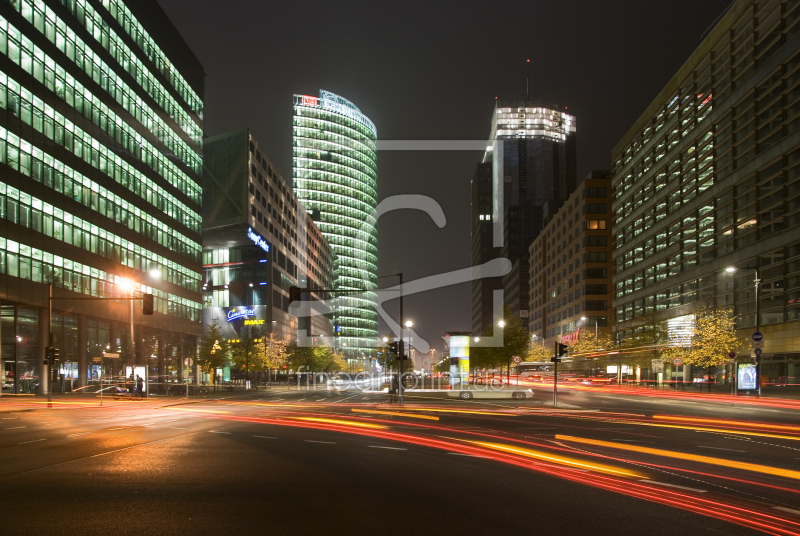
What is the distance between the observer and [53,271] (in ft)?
175

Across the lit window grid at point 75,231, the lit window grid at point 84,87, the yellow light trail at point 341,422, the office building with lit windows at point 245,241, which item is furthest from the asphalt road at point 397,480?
the office building with lit windows at point 245,241

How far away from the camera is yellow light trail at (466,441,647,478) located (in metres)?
13.7

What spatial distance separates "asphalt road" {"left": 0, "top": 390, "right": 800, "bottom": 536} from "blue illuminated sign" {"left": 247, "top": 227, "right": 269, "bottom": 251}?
80834 millimetres

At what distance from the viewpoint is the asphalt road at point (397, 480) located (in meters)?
9.18

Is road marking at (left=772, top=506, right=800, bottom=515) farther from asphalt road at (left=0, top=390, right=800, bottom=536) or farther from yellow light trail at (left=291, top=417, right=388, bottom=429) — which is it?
yellow light trail at (left=291, top=417, right=388, bottom=429)

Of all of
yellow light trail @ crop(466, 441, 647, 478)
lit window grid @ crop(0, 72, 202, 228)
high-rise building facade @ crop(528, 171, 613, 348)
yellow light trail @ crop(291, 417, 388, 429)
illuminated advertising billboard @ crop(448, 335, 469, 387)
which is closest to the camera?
yellow light trail @ crop(466, 441, 647, 478)

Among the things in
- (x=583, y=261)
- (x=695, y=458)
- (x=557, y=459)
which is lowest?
(x=695, y=458)

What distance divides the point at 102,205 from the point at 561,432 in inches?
2064

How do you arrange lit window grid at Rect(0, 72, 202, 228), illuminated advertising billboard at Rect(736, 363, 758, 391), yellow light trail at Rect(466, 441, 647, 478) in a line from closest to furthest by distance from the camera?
yellow light trail at Rect(466, 441, 647, 478) → lit window grid at Rect(0, 72, 202, 228) → illuminated advertising billboard at Rect(736, 363, 758, 391)

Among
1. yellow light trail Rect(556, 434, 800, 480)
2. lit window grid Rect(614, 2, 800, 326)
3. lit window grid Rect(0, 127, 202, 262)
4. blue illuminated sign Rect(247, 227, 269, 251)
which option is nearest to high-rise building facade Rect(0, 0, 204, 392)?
lit window grid Rect(0, 127, 202, 262)

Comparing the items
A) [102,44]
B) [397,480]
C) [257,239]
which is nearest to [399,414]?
[397,480]

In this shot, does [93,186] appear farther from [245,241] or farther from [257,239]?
[245,241]

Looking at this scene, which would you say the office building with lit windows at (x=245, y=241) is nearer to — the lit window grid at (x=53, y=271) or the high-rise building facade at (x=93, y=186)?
the high-rise building facade at (x=93, y=186)

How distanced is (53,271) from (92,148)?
12.6m
